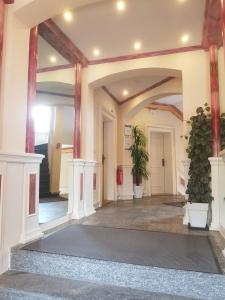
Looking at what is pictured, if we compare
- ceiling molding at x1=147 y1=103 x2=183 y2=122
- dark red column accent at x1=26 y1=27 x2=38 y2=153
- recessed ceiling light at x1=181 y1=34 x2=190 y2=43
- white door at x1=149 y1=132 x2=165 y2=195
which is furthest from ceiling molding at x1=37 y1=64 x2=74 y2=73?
white door at x1=149 y1=132 x2=165 y2=195

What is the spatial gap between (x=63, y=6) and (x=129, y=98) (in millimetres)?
3698

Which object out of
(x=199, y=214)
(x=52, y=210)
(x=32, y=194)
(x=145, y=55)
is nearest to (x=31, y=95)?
(x=32, y=194)

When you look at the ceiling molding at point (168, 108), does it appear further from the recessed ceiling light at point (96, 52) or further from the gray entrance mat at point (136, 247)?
the gray entrance mat at point (136, 247)

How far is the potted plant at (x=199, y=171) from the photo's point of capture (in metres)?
3.02

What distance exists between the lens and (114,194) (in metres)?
5.94

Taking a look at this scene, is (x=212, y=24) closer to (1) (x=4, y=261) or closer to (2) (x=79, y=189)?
(2) (x=79, y=189)

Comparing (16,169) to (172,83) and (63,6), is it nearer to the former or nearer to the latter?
(63,6)

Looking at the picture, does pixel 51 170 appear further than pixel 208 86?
Yes

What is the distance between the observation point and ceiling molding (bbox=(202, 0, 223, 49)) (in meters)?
2.68

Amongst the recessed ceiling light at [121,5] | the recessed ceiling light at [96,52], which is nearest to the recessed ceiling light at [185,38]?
the recessed ceiling light at [121,5]

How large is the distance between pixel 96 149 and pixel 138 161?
6.04 feet

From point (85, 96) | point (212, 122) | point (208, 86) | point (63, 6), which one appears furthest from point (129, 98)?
point (63, 6)

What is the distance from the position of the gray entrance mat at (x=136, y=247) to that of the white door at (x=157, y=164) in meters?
4.73

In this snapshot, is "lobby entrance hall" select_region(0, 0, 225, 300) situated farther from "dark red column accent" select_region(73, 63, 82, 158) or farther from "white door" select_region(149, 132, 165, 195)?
"white door" select_region(149, 132, 165, 195)
